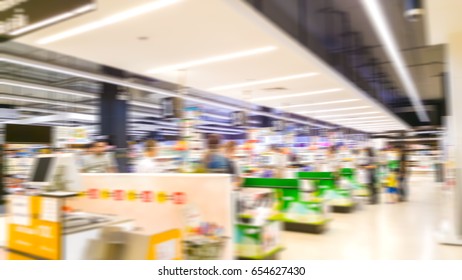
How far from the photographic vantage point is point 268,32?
453cm

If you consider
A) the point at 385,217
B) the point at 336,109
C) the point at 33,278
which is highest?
the point at 336,109

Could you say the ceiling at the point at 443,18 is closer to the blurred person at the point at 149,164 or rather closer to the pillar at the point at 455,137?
the pillar at the point at 455,137

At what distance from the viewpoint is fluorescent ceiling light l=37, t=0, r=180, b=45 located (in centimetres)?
380

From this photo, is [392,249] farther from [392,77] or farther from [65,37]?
[392,77]

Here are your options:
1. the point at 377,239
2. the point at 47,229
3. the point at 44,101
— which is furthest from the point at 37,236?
the point at 44,101

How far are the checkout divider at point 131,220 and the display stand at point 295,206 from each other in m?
1.97

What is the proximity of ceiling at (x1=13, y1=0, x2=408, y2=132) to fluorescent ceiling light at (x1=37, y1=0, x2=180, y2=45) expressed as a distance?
60 mm

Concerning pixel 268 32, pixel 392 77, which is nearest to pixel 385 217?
pixel 268 32

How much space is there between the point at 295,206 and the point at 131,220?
3486 millimetres

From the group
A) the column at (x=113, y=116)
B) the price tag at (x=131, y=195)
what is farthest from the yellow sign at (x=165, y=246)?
the column at (x=113, y=116)

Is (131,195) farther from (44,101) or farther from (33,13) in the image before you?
(44,101)

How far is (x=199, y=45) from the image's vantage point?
5121mm

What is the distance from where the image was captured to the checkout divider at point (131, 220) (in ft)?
8.10

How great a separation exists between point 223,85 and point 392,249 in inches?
182
